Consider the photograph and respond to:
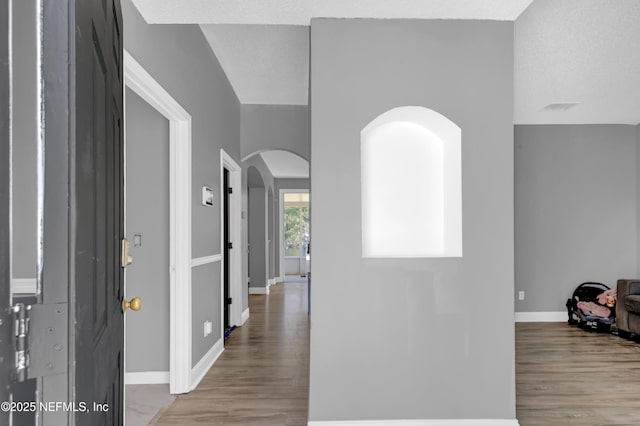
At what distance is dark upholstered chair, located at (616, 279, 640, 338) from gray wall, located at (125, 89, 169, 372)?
15.5ft

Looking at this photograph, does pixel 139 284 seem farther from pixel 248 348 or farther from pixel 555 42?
pixel 555 42

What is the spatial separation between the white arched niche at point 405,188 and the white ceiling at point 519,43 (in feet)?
2.39

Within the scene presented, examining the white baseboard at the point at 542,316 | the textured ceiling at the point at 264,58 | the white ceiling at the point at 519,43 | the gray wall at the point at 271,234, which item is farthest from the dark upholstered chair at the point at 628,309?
the gray wall at the point at 271,234

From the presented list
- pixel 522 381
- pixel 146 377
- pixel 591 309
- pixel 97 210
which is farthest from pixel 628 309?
pixel 97 210

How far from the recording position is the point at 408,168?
283 centimetres

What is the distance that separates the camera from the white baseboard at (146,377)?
10.9 feet

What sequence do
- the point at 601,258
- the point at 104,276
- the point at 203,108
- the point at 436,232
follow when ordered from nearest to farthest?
the point at 104,276 < the point at 436,232 < the point at 203,108 < the point at 601,258

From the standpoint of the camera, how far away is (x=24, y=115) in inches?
33.4

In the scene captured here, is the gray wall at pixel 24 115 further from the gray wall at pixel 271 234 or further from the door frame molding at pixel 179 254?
the gray wall at pixel 271 234

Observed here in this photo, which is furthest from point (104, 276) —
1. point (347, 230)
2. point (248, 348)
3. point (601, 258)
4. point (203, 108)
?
point (601, 258)

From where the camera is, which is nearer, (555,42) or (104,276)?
(104,276)

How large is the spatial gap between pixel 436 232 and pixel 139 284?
228cm

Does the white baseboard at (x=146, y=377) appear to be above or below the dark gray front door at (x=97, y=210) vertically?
below

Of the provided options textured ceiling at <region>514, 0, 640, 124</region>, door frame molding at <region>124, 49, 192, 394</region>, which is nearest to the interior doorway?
door frame molding at <region>124, 49, 192, 394</region>
